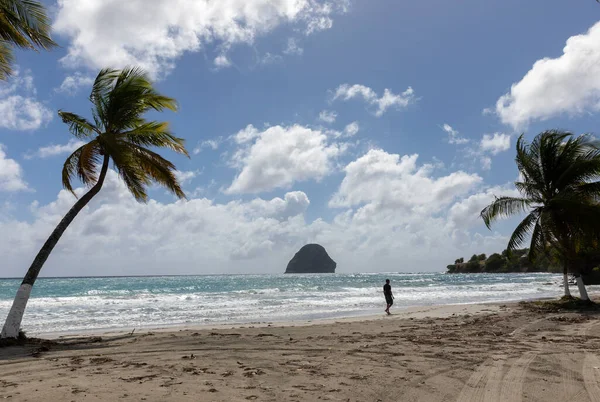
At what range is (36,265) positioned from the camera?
425 inches

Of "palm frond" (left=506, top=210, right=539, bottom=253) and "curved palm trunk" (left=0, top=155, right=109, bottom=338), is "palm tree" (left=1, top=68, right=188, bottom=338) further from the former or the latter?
"palm frond" (left=506, top=210, right=539, bottom=253)

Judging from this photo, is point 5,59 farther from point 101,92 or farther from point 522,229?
point 522,229

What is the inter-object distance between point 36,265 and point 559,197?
18.1 m

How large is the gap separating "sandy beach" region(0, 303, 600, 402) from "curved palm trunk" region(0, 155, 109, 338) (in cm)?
107

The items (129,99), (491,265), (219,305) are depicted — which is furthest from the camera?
(491,265)

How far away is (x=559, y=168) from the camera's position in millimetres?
18219

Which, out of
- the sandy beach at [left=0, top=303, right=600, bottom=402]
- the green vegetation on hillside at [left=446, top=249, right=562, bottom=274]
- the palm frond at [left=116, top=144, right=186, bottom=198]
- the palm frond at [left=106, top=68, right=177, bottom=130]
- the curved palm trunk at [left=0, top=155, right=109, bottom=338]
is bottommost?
the green vegetation on hillside at [left=446, top=249, right=562, bottom=274]

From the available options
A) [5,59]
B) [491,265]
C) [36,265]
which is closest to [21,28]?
[5,59]

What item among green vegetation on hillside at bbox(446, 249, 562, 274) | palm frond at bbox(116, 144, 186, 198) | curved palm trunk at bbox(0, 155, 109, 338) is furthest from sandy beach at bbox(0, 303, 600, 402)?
green vegetation on hillside at bbox(446, 249, 562, 274)

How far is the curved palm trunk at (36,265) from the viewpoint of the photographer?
9.97 m

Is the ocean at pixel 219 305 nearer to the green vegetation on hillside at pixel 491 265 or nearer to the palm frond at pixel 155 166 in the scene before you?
the palm frond at pixel 155 166

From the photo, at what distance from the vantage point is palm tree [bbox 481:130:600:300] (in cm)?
1705

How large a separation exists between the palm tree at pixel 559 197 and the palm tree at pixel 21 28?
17.8 metres

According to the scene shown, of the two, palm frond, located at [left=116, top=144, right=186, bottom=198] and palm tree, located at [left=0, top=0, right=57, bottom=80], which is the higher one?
palm tree, located at [left=0, top=0, right=57, bottom=80]
